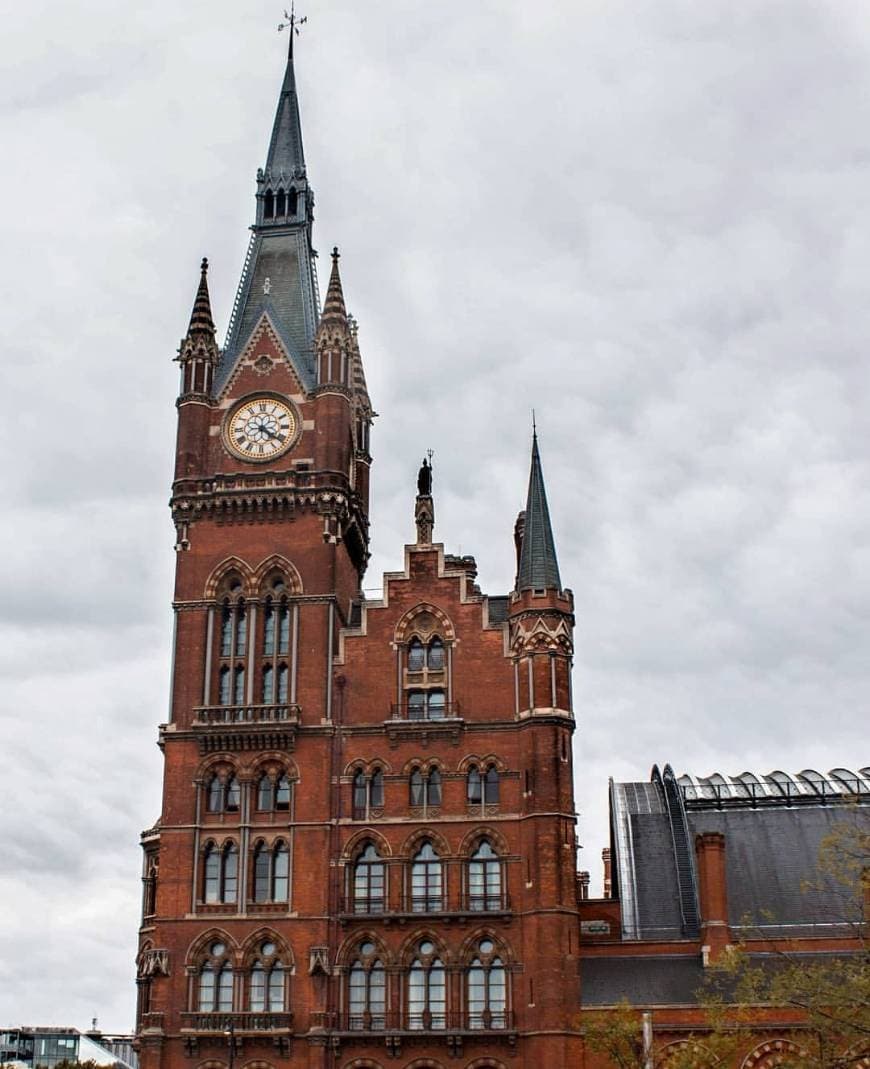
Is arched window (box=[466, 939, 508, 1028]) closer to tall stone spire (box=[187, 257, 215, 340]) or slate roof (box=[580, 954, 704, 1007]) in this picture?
slate roof (box=[580, 954, 704, 1007])

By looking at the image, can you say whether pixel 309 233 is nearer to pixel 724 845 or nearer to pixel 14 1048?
pixel 724 845

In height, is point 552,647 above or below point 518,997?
above

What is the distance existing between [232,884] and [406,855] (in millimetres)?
8016

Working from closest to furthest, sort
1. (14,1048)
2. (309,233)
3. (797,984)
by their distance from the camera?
(797,984)
(309,233)
(14,1048)

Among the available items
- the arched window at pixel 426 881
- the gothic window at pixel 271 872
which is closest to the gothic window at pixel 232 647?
the gothic window at pixel 271 872

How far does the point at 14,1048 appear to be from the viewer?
162 meters

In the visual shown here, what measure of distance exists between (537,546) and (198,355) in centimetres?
2013

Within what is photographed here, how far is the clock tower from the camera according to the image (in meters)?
66.7

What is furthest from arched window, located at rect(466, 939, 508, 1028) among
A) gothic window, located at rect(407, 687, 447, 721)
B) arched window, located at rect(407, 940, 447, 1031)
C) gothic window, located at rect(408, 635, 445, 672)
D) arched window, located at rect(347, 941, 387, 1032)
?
gothic window, located at rect(408, 635, 445, 672)

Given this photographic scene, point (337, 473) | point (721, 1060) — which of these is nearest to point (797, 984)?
point (721, 1060)

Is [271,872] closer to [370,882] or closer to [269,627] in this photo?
[370,882]

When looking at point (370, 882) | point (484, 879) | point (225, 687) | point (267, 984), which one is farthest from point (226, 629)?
point (484, 879)

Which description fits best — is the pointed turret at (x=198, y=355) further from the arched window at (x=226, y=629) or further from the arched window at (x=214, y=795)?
the arched window at (x=214, y=795)

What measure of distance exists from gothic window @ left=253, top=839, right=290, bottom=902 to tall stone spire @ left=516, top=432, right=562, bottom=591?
53.6ft
